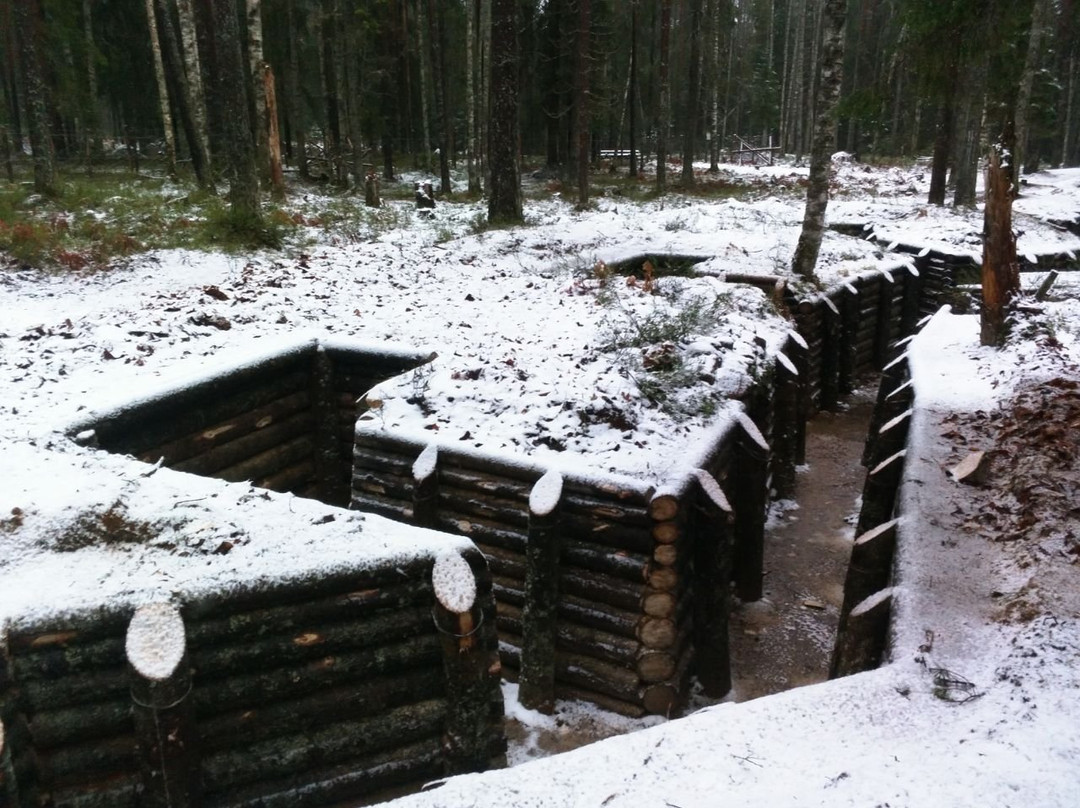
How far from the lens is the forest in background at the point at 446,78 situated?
15047 millimetres

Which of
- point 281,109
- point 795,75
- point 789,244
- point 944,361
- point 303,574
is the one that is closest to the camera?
point 303,574

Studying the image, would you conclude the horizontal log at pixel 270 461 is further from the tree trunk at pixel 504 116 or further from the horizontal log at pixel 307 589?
the tree trunk at pixel 504 116

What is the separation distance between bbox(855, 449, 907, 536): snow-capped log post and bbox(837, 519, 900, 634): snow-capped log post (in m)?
1.20

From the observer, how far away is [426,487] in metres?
6.07

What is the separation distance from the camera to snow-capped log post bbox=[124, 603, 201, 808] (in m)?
3.46

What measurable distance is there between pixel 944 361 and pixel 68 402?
28.6 feet

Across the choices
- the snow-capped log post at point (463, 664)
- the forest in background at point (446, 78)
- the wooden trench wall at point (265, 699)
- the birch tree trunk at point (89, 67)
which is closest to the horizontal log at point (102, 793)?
the wooden trench wall at point (265, 699)

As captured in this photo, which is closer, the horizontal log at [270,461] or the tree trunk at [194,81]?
the horizontal log at [270,461]

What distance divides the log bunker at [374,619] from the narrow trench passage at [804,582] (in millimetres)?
→ 407

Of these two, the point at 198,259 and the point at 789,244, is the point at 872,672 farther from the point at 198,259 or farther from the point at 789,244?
the point at 789,244

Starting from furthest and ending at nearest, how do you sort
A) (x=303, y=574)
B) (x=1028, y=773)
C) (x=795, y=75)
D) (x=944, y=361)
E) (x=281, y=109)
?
(x=795, y=75), (x=281, y=109), (x=944, y=361), (x=303, y=574), (x=1028, y=773)

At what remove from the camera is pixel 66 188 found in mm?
14836

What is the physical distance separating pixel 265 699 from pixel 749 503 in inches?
186

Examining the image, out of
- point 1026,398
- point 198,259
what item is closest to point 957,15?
point 1026,398
